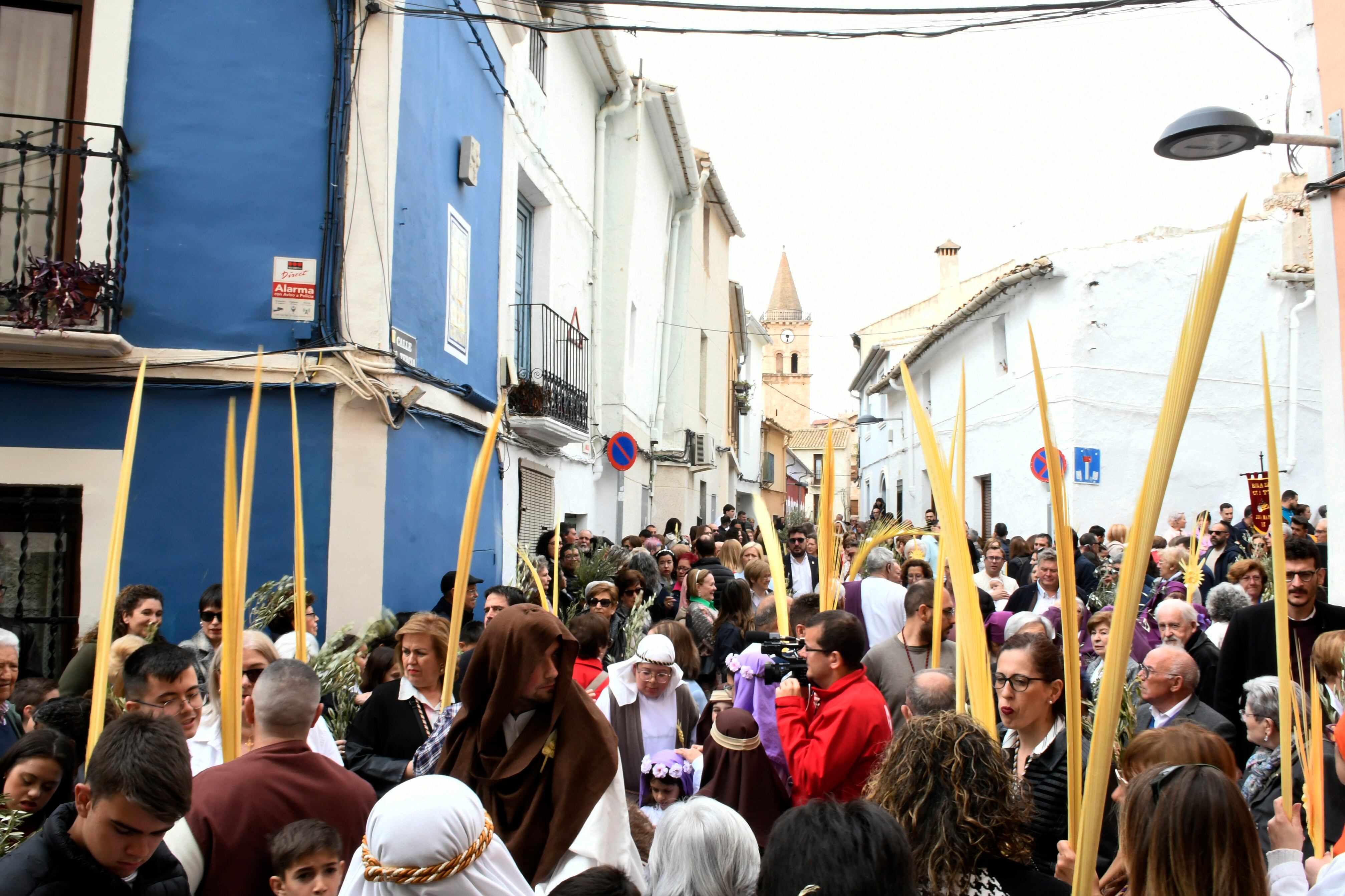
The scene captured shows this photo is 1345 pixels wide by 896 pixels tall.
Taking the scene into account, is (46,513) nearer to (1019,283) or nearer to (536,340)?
(536,340)

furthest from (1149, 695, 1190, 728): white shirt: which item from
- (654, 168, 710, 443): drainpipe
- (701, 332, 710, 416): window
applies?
(701, 332, 710, 416): window

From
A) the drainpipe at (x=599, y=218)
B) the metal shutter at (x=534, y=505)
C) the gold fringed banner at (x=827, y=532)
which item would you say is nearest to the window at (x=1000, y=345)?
the drainpipe at (x=599, y=218)

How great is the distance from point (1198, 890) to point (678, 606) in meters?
7.05

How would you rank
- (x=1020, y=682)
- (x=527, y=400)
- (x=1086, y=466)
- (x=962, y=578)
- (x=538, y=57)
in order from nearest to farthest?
(x=962, y=578)
(x=1020, y=682)
(x=527, y=400)
(x=538, y=57)
(x=1086, y=466)

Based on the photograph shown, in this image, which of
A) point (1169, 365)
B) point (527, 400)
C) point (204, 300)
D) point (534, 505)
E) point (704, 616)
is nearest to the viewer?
point (704, 616)

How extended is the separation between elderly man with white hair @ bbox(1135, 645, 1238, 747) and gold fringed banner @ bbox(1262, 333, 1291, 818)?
53.8 inches

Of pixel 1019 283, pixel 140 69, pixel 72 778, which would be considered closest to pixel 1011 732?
pixel 72 778

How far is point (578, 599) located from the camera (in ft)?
31.5

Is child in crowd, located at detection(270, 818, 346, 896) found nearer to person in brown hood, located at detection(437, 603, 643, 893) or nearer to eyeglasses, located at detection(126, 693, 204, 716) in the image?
person in brown hood, located at detection(437, 603, 643, 893)

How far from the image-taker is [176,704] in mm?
3627

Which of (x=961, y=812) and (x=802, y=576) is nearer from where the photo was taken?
(x=961, y=812)

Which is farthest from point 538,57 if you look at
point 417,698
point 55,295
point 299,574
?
point 299,574

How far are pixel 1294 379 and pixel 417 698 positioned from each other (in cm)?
1642

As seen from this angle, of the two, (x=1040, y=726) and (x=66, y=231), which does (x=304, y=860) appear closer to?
(x=1040, y=726)
